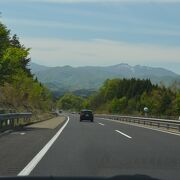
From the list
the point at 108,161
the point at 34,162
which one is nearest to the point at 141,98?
the point at 108,161

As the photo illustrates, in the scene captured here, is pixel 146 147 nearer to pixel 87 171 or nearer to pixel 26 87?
pixel 87 171

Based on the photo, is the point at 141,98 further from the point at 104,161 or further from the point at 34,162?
the point at 34,162

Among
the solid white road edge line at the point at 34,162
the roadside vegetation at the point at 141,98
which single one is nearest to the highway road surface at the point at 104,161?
the solid white road edge line at the point at 34,162

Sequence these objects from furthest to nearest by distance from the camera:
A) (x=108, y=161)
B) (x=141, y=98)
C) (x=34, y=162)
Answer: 1. (x=141, y=98)
2. (x=108, y=161)
3. (x=34, y=162)

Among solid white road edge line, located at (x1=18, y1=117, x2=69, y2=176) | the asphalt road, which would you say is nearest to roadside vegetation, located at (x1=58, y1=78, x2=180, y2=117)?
the asphalt road

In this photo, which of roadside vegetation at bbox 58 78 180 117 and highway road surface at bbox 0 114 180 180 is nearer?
highway road surface at bbox 0 114 180 180

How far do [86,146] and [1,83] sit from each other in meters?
15.8

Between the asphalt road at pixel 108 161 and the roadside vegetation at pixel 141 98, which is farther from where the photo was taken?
the roadside vegetation at pixel 141 98

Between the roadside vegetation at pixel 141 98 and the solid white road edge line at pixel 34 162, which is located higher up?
the roadside vegetation at pixel 141 98

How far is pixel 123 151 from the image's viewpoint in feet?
57.9

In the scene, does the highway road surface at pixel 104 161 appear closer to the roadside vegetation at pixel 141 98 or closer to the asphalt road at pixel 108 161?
the asphalt road at pixel 108 161

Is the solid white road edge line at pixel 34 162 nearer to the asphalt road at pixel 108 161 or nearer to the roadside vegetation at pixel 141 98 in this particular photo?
the asphalt road at pixel 108 161

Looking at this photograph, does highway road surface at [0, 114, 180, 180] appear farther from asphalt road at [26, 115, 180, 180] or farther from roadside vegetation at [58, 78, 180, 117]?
roadside vegetation at [58, 78, 180, 117]

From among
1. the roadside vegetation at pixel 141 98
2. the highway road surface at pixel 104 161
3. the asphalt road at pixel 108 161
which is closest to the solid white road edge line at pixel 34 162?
the highway road surface at pixel 104 161
